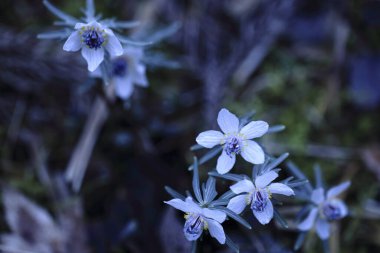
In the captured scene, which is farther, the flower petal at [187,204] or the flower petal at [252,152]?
the flower petal at [252,152]

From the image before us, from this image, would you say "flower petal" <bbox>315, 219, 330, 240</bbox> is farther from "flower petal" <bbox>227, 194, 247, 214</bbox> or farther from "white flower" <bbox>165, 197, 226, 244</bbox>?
"white flower" <bbox>165, 197, 226, 244</bbox>

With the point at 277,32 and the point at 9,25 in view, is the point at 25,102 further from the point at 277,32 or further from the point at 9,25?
the point at 277,32

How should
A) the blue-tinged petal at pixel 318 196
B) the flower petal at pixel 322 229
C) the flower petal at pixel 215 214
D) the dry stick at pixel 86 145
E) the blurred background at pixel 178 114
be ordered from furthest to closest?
the dry stick at pixel 86 145, the blurred background at pixel 178 114, the flower petal at pixel 322 229, the blue-tinged petal at pixel 318 196, the flower petal at pixel 215 214

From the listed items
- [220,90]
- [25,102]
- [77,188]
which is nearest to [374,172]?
[220,90]

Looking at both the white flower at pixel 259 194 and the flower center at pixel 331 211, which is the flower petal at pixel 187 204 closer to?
the white flower at pixel 259 194

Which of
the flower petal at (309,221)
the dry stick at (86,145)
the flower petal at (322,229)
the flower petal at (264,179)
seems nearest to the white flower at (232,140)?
the flower petal at (264,179)

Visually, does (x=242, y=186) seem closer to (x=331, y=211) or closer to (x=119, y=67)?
(x=331, y=211)

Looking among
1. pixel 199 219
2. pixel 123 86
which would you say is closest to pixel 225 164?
pixel 199 219
